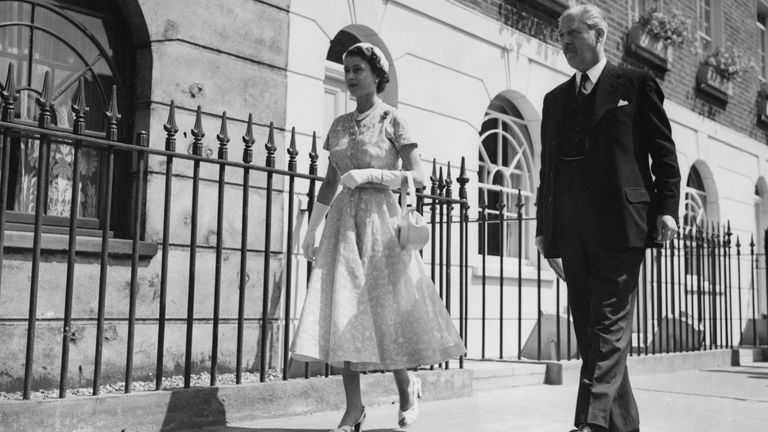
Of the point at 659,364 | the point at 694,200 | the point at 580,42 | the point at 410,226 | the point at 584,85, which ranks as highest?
the point at 694,200

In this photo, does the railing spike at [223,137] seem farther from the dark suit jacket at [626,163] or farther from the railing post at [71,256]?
the dark suit jacket at [626,163]

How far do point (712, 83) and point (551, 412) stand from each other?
10117mm

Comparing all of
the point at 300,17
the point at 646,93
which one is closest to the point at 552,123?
the point at 646,93

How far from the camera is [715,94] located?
14242 millimetres

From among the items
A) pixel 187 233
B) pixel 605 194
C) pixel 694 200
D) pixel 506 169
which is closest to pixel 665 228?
pixel 605 194

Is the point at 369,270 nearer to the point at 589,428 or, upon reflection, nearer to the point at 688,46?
the point at 589,428

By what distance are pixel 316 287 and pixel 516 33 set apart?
21.2 feet

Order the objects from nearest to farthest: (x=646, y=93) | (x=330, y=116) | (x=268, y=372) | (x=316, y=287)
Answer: (x=646, y=93) < (x=316, y=287) < (x=268, y=372) < (x=330, y=116)

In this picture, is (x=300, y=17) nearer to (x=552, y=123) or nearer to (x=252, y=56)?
(x=252, y=56)

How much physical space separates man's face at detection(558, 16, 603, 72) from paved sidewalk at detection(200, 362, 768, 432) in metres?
2.02

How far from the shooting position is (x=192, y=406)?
14.2ft

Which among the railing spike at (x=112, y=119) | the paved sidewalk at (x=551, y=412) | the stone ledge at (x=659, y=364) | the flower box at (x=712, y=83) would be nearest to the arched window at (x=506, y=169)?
the stone ledge at (x=659, y=364)

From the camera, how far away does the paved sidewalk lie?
464cm

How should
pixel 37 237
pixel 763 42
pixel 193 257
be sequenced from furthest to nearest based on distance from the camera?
pixel 763 42, pixel 193 257, pixel 37 237
